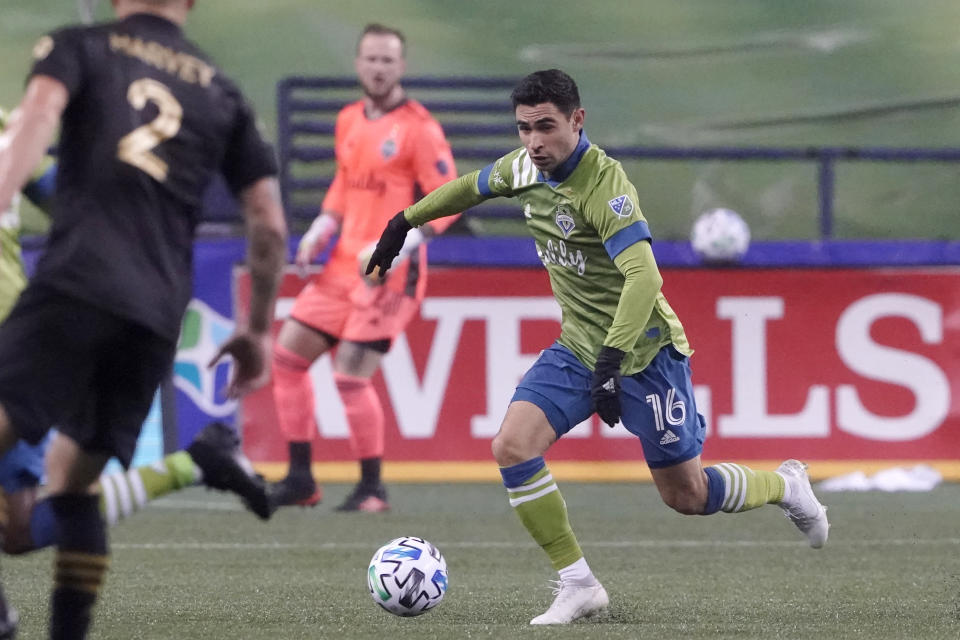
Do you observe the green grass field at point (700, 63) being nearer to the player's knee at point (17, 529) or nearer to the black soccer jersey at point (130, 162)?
the player's knee at point (17, 529)

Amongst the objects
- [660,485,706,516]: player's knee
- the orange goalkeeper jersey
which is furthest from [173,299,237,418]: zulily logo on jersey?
[660,485,706,516]: player's knee

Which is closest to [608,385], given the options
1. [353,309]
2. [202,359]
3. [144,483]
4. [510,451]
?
[510,451]

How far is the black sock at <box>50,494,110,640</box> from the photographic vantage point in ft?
14.1

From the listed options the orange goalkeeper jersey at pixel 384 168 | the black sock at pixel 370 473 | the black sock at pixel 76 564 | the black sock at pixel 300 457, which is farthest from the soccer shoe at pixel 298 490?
the black sock at pixel 76 564

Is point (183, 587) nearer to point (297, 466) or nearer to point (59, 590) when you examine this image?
point (59, 590)

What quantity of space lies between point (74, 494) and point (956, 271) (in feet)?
24.9

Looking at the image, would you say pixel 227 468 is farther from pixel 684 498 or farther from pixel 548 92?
pixel 684 498

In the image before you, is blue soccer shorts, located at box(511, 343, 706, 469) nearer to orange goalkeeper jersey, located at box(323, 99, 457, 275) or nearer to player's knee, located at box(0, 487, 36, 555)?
player's knee, located at box(0, 487, 36, 555)

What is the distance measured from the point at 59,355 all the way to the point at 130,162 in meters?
0.48

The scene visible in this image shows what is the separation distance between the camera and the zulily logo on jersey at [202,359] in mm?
10781

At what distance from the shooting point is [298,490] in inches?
375

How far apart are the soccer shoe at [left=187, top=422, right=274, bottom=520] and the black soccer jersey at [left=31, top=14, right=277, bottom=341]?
598 millimetres

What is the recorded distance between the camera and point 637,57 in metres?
15.1

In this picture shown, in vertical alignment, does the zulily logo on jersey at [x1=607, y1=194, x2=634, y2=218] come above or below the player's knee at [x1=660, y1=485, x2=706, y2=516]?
above
